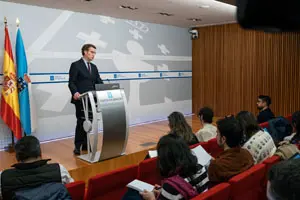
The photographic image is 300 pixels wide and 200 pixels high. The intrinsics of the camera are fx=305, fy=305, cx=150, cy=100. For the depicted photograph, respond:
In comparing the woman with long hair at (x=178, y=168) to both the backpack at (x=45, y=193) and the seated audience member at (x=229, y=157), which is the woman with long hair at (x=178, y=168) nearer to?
the seated audience member at (x=229, y=157)

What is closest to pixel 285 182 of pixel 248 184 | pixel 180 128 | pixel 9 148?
pixel 248 184

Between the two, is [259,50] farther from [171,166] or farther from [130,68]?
[171,166]

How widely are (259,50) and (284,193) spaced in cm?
727

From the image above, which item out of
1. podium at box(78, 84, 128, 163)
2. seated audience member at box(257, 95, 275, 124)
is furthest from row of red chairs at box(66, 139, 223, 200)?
seated audience member at box(257, 95, 275, 124)

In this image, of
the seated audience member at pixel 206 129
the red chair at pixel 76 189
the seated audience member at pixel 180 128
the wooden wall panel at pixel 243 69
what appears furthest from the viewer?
the wooden wall panel at pixel 243 69

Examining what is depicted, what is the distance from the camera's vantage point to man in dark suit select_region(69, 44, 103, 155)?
4.58 metres

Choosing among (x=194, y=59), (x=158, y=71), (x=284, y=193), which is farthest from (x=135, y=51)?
(x=284, y=193)

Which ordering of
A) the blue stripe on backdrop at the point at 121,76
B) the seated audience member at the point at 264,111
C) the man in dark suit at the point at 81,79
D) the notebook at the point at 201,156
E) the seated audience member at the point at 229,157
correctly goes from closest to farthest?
the seated audience member at the point at 229,157
the notebook at the point at 201,156
the man in dark suit at the point at 81,79
the seated audience member at the point at 264,111
the blue stripe on backdrop at the point at 121,76

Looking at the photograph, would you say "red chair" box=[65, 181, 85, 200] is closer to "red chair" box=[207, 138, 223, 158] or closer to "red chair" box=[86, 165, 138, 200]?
"red chair" box=[86, 165, 138, 200]

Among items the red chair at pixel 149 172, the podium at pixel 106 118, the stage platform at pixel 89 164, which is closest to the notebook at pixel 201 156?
the red chair at pixel 149 172

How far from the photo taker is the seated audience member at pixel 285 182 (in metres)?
0.99

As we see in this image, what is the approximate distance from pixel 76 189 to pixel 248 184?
1.18m

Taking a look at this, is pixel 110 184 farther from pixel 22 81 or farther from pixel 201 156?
pixel 22 81

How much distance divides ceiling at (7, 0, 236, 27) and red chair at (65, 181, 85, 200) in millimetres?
4032
